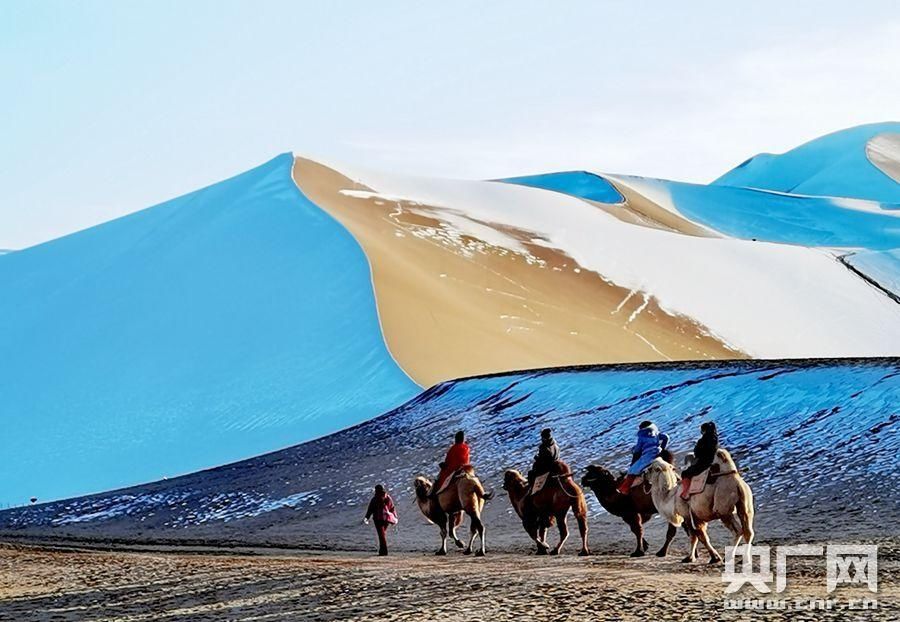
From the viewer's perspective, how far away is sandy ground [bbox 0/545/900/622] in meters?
11.8

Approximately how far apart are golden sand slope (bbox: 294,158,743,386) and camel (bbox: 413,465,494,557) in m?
17.4

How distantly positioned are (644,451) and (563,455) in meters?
8.93

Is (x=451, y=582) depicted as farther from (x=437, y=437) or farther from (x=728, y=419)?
(x=437, y=437)

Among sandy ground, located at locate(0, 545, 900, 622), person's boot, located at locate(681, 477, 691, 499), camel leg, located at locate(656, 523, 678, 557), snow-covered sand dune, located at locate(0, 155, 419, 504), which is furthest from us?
snow-covered sand dune, located at locate(0, 155, 419, 504)

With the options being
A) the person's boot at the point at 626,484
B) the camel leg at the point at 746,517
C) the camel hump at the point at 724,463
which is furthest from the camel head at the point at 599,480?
the camel leg at the point at 746,517

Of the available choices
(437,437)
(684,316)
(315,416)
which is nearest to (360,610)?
(437,437)

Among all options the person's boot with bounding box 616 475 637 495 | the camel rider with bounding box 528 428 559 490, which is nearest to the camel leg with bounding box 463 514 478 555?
the camel rider with bounding box 528 428 559 490

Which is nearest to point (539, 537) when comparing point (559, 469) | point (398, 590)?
point (559, 469)

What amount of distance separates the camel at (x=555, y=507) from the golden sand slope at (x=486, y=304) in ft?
61.9

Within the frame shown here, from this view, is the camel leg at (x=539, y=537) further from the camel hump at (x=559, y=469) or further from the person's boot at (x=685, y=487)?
the person's boot at (x=685, y=487)

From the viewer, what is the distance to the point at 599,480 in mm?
18422

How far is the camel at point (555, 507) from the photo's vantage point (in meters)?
18.3

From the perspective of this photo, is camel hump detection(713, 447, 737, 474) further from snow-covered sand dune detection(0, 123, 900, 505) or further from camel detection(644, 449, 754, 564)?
snow-covered sand dune detection(0, 123, 900, 505)

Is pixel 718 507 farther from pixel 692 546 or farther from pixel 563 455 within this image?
pixel 563 455
